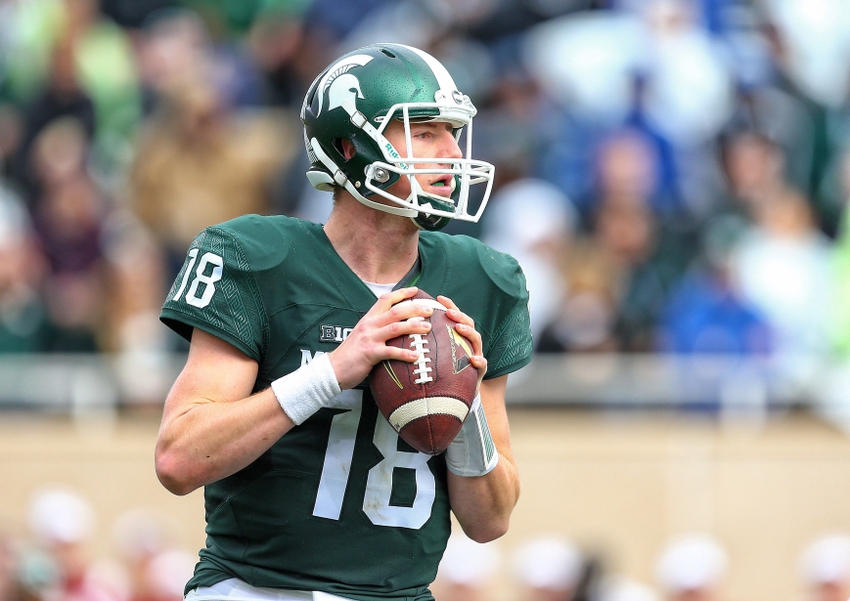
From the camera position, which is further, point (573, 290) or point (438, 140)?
point (573, 290)

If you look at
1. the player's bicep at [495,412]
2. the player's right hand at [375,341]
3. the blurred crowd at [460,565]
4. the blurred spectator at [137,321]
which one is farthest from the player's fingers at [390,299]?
the blurred spectator at [137,321]

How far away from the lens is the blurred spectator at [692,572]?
6.71 meters

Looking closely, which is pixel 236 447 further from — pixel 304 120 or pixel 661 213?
pixel 661 213

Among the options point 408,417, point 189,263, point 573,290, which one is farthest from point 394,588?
point 573,290

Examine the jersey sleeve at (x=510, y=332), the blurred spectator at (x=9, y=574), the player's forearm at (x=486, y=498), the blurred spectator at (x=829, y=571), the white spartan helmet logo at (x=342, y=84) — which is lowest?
the blurred spectator at (x=829, y=571)

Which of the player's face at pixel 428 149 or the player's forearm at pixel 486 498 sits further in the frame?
the player's forearm at pixel 486 498

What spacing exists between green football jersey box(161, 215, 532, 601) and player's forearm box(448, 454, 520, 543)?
0.08 m

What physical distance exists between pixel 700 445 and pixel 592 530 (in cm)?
72

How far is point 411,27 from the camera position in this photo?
959 centimetres

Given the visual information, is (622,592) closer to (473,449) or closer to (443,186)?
(473,449)

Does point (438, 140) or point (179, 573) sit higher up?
point (438, 140)

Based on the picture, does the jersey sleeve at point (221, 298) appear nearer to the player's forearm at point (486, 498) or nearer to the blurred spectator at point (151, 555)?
the player's forearm at point (486, 498)

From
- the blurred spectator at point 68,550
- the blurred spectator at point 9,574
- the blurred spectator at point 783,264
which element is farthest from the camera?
the blurred spectator at point 783,264

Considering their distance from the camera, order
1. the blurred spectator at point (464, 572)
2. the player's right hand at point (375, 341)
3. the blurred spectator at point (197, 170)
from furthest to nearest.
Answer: the blurred spectator at point (197, 170)
the blurred spectator at point (464, 572)
the player's right hand at point (375, 341)
